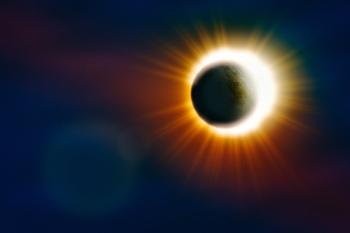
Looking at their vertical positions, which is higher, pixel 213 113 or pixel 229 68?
pixel 229 68

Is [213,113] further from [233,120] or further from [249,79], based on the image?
[249,79]

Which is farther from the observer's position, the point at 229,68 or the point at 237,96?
the point at 229,68

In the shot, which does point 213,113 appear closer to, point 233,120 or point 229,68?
point 233,120

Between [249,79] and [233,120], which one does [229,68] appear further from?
[233,120]

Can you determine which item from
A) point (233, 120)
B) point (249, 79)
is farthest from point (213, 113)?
point (249, 79)

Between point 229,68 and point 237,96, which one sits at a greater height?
point 229,68

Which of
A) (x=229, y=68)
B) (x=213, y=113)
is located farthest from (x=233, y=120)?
(x=229, y=68)

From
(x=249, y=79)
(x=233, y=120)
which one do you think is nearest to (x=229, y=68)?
(x=249, y=79)
